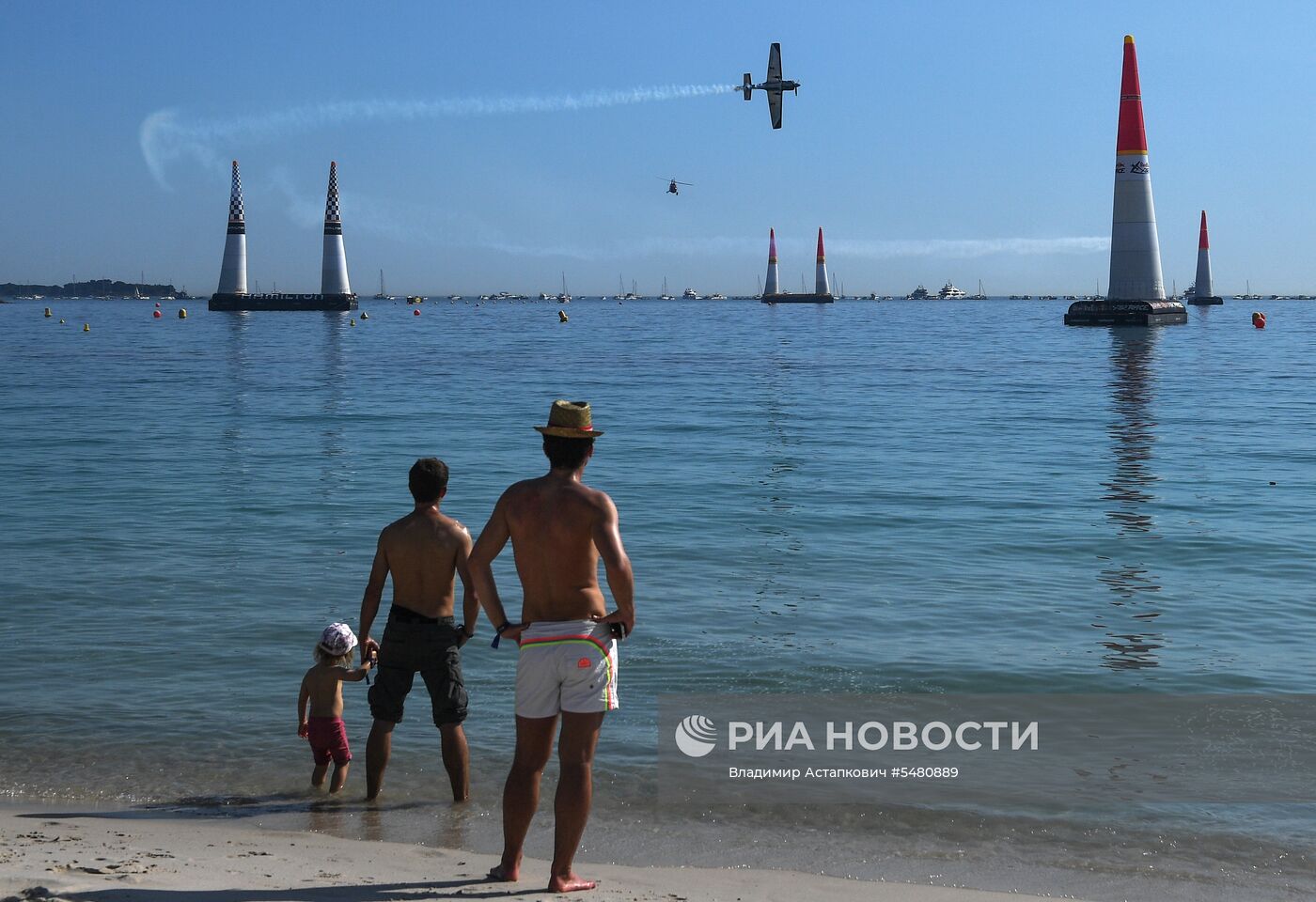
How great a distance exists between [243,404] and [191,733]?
2711 centimetres

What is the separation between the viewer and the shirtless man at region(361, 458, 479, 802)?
21.3ft

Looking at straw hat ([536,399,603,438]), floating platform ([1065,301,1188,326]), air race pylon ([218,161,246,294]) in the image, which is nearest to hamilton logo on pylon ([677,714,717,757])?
straw hat ([536,399,603,438])

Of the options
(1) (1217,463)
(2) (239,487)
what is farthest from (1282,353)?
(2) (239,487)

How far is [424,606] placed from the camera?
654cm

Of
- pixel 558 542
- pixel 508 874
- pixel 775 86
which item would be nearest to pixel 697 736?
pixel 508 874

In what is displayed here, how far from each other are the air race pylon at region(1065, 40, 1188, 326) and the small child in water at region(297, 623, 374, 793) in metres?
70.4

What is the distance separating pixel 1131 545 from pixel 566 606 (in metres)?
10.9

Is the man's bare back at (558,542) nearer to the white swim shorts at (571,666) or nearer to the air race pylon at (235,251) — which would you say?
the white swim shorts at (571,666)

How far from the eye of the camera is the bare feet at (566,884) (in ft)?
17.6

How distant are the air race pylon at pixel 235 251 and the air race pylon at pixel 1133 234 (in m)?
67.0

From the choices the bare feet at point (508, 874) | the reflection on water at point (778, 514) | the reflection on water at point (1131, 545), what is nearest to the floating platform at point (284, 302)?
the reflection on water at point (778, 514)

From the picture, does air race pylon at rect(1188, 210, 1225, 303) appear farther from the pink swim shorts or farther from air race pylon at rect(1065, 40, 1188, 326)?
the pink swim shorts

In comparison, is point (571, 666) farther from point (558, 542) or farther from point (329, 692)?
point (329, 692)

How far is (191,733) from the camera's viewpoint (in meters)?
8.06
